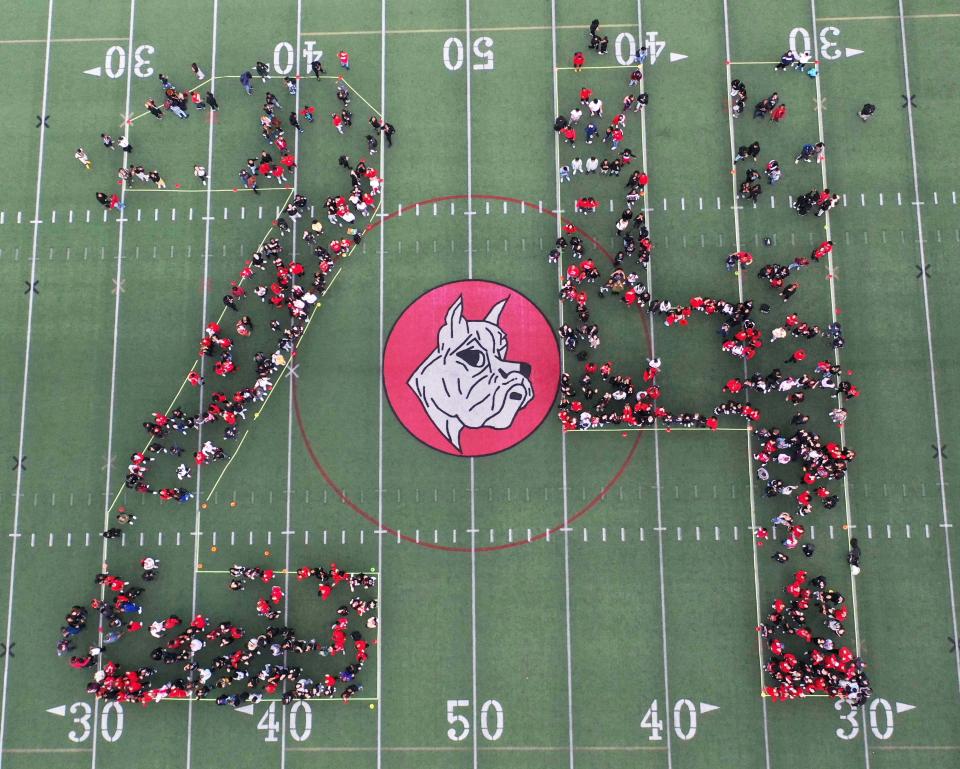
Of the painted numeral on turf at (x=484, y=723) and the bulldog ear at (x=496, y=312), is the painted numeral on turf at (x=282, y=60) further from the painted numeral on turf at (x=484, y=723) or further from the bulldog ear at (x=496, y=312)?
the painted numeral on turf at (x=484, y=723)

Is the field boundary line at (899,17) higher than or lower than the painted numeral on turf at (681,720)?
higher

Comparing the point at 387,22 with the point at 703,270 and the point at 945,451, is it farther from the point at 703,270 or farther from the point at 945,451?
the point at 945,451

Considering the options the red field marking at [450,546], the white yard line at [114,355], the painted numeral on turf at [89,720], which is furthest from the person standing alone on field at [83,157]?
the painted numeral on turf at [89,720]

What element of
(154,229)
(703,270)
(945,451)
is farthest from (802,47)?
(154,229)

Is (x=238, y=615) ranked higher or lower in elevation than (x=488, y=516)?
lower

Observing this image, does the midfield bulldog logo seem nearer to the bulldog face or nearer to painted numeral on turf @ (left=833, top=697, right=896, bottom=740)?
the bulldog face

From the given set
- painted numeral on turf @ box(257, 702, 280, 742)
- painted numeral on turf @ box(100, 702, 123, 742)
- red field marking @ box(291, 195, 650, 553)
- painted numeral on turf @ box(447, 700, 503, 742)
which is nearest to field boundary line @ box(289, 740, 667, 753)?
painted numeral on turf @ box(447, 700, 503, 742)
